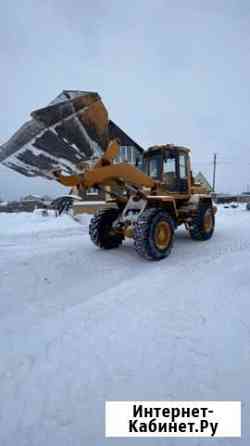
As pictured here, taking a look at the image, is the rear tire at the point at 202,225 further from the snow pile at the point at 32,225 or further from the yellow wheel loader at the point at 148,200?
the snow pile at the point at 32,225

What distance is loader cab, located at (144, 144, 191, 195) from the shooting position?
5.80 meters

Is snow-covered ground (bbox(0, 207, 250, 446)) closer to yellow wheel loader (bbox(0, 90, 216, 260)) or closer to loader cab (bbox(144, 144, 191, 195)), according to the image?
yellow wheel loader (bbox(0, 90, 216, 260))

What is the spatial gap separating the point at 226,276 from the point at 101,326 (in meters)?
2.14

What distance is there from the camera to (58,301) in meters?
3.13

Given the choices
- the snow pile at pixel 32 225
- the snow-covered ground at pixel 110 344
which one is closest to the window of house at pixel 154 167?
the snow-covered ground at pixel 110 344

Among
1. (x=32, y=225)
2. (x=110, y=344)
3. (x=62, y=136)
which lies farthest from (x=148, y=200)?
(x=32, y=225)

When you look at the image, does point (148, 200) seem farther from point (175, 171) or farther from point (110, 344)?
point (110, 344)

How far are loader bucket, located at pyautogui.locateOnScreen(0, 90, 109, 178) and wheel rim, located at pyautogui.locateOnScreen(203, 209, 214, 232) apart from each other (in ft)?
11.4

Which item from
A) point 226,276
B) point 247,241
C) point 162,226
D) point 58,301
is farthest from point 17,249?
point 247,241

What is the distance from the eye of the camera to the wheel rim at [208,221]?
6.55 metres

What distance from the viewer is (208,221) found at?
264 inches

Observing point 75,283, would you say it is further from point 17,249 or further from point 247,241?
point 247,241

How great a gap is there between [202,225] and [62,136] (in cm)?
408

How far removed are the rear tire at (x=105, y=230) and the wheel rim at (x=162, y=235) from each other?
3.90 ft
